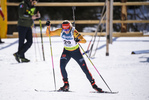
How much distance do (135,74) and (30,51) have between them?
399cm

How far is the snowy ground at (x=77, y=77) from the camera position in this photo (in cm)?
396

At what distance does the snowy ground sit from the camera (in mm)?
3961

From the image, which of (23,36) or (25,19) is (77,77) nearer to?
(23,36)

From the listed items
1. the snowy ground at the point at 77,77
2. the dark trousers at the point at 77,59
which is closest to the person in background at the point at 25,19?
the snowy ground at the point at 77,77

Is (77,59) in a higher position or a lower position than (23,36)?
lower

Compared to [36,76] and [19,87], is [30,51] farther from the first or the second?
[19,87]

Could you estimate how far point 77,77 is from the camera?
201 inches

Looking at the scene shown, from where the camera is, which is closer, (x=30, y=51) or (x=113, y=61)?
(x=113, y=61)

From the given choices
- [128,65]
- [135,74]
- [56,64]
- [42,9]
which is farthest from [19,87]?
[42,9]

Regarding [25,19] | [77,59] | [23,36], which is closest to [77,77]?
[77,59]

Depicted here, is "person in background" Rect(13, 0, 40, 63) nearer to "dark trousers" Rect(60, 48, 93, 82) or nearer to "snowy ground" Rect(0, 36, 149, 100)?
"snowy ground" Rect(0, 36, 149, 100)

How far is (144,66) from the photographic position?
236 inches

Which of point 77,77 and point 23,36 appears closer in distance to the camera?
point 77,77

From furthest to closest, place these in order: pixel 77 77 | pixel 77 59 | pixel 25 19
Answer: pixel 25 19 < pixel 77 77 < pixel 77 59
